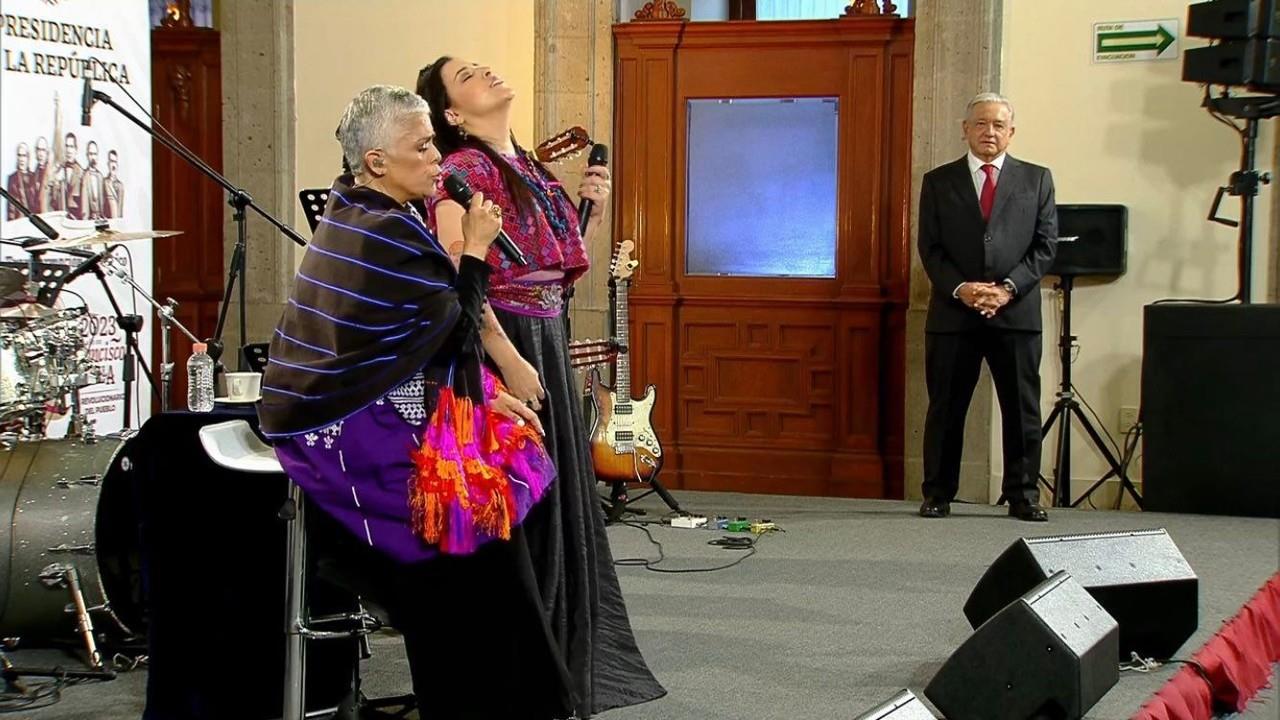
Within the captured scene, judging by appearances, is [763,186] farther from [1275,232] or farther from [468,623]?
[468,623]

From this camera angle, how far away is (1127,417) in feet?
22.1

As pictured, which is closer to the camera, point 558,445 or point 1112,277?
point 558,445

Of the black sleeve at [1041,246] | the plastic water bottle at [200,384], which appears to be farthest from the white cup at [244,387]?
the black sleeve at [1041,246]

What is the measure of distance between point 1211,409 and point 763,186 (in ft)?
8.00

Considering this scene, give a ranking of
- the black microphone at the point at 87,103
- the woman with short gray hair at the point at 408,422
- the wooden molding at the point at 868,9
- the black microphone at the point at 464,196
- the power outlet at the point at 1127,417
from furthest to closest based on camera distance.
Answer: the wooden molding at the point at 868,9 < the power outlet at the point at 1127,417 < the black microphone at the point at 87,103 < the black microphone at the point at 464,196 < the woman with short gray hair at the point at 408,422

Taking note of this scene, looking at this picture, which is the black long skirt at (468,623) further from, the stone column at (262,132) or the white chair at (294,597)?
the stone column at (262,132)

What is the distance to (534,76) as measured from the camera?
23.9ft

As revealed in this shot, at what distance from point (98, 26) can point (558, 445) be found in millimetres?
3799

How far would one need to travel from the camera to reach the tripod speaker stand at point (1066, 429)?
6.55 metres

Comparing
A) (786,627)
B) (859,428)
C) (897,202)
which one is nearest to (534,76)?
(897,202)

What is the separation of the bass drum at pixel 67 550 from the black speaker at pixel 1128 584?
2.42 m

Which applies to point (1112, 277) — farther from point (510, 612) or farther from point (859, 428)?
point (510, 612)

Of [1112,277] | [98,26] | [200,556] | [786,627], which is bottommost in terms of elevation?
[786,627]

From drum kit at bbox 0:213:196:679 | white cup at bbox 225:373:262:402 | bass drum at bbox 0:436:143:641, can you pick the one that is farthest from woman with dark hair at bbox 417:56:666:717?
bass drum at bbox 0:436:143:641
